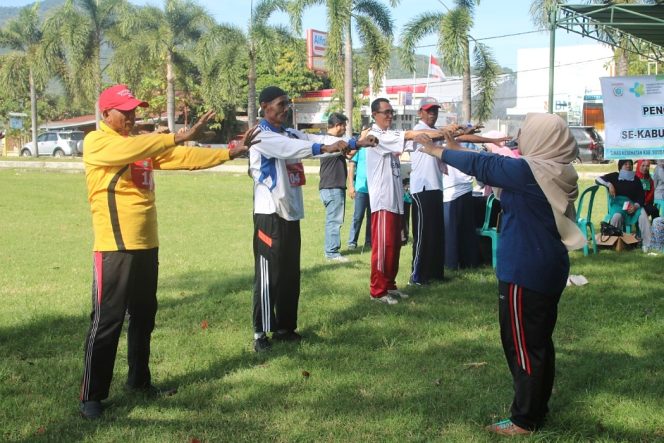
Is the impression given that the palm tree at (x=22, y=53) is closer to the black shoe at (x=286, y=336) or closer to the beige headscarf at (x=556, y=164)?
the black shoe at (x=286, y=336)

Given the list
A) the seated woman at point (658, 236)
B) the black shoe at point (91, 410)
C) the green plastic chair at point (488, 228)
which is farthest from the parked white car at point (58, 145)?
the black shoe at point (91, 410)

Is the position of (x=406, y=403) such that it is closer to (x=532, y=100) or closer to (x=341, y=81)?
(x=341, y=81)

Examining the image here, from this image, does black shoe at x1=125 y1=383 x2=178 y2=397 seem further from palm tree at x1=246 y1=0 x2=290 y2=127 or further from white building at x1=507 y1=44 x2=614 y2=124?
white building at x1=507 y1=44 x2=614 y2=124

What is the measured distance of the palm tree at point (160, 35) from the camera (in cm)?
4497

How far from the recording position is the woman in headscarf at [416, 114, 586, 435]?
418 cm

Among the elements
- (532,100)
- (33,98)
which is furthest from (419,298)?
(532,100)

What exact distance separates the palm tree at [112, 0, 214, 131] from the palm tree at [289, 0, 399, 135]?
1398 cm

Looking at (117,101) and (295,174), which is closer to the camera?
(117,101)

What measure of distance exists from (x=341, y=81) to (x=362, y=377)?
30.0 m

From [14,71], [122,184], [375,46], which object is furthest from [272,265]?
[14,71]

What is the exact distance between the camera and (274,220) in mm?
6078

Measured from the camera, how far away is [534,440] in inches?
169

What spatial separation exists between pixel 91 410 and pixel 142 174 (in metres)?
1.51

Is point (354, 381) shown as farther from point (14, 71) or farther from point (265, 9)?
point (14, 71)
